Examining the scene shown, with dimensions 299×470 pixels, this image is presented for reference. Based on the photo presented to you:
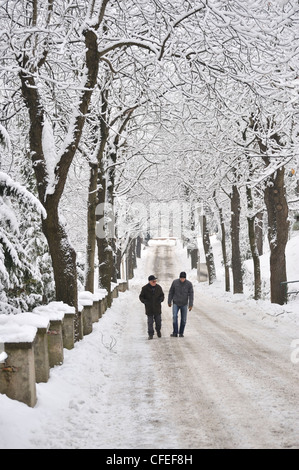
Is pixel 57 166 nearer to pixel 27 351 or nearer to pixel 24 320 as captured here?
pixel 24 320

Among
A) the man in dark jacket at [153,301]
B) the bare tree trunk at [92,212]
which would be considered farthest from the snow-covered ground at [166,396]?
the bare tree trunk at [92,212]

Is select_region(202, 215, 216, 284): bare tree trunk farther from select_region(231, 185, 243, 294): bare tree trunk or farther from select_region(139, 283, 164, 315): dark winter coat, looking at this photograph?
select_region(139, 283, 164, 315): dark winter coat

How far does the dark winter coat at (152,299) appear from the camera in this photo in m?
13.8

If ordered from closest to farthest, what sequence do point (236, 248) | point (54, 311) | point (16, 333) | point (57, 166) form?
point (16, 333), point (54, 311), point (57, 166), point (236, 248)

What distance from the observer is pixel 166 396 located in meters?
7.15

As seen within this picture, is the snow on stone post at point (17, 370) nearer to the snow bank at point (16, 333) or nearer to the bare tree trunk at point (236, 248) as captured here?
the snow bank at point (16, 333)

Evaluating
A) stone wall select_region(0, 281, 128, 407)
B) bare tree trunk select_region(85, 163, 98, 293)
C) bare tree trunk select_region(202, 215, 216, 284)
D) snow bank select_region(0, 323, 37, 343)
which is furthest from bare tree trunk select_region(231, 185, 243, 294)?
snow bank select_region(0, 323, 37, 343)

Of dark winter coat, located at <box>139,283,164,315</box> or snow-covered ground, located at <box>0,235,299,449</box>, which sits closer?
snow-covered ground, located at <box>0,235,299,449</box>

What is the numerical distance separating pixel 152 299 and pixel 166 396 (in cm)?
681

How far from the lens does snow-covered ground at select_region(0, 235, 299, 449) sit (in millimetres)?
5246

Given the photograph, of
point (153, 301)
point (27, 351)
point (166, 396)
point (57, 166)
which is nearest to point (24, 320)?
point (27, 351)

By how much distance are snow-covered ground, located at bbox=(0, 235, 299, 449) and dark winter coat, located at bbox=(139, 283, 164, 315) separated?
80 centimetres

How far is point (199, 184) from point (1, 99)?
62.0ft
